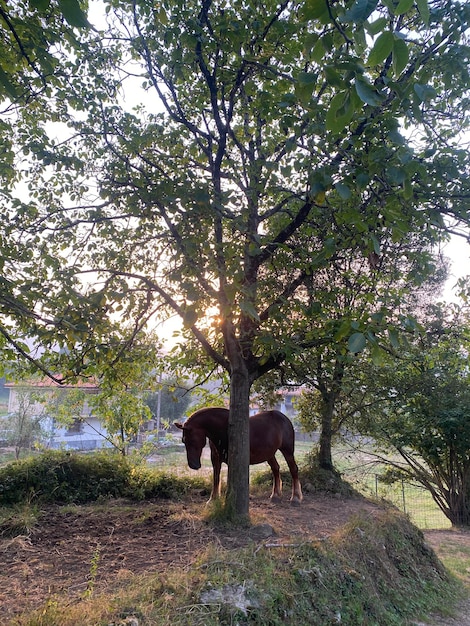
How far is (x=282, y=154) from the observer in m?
5.82

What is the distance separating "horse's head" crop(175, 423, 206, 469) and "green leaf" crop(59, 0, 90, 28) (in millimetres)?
5353

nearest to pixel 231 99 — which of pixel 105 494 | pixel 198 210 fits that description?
pixel 198 210

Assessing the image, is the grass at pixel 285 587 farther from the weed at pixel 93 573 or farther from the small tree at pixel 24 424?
the small tree at pixel 24 424

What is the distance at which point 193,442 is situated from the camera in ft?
19.7

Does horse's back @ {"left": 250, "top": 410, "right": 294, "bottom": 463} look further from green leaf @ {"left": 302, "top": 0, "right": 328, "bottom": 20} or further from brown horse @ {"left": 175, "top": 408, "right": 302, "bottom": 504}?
green leaf @ {"left": 302, "top": 0, "right": 328, "bottom": 20}

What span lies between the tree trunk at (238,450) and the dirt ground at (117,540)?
0.94ft

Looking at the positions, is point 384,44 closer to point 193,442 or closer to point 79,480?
point 193,442

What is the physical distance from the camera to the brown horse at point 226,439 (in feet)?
19.9

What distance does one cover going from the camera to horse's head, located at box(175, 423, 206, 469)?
19.7ft

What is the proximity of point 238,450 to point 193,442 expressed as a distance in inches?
31.0

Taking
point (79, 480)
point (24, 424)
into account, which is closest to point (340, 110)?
point (79, 480)

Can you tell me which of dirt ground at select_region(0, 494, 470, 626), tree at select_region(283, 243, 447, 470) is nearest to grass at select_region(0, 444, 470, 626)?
dirt ground at select_region(0, 494, 470, 626)

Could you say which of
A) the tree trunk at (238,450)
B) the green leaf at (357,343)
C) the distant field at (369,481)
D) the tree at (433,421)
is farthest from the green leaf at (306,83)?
the distant field at (369,481)

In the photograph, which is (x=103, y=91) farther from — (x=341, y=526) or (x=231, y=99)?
(x=341, y=526)
